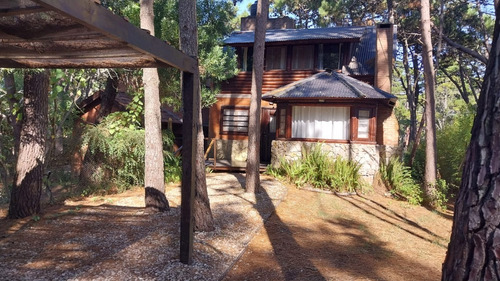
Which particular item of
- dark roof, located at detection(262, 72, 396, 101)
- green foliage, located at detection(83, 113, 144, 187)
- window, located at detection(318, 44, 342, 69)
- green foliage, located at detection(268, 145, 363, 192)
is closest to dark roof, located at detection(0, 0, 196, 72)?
green foliage, located at detection(83, 113, 144, 187)

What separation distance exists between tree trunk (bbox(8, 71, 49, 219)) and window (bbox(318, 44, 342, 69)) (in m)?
11.2

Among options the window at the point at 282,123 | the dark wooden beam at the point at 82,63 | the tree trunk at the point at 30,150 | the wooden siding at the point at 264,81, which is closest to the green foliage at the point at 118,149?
the tree trunk at the point at 30,150

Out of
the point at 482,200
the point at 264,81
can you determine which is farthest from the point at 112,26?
the point at 264,81

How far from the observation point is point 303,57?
1495cm

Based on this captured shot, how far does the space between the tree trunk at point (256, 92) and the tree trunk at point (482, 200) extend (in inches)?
292

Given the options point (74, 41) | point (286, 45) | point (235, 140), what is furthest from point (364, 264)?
point (286, 45)

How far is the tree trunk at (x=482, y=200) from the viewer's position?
5.76ft

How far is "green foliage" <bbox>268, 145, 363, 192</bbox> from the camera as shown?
10750 millimetres

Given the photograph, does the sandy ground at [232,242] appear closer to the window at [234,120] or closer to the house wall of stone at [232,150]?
the house wall of stone at [232,150]

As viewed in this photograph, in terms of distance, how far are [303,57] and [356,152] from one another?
5518mm

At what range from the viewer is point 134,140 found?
9242mm

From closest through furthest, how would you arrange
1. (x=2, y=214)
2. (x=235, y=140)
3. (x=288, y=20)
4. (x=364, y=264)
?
(x=364, y=264), (x=2, y=214), (x=235, y=140), (x=288, y=20)

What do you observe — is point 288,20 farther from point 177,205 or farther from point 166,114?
point 177,205

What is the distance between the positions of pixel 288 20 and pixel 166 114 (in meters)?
11.4
